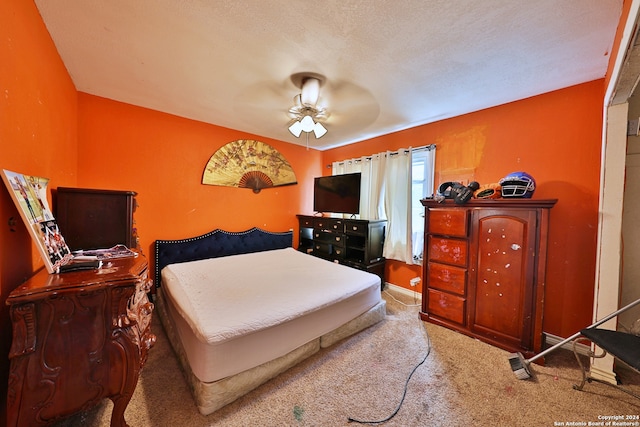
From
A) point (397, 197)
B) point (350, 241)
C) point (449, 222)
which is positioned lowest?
point (350, 241)

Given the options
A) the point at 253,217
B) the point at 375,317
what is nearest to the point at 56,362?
the point at 375,317

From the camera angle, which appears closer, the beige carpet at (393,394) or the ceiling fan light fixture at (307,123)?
the beige carpet at (393,394)

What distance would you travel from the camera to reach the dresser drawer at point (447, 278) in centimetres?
228

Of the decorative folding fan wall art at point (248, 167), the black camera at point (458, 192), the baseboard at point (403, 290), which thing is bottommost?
the baseboard at point (403, 290)

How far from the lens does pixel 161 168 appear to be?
9.37ft

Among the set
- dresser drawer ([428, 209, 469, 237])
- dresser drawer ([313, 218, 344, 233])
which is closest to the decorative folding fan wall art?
dresser drawer ([313, 218, 344, 233])

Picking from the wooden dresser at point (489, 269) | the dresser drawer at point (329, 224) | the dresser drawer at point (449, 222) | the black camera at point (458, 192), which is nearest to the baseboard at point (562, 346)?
the wooden dresser at point (489, 269)

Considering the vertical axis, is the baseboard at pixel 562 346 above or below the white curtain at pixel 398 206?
below

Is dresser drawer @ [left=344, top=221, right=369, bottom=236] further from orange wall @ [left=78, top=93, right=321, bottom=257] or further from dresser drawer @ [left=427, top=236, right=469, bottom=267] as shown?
orange wall @ [left=78, top=93, right=321, bottom=257]

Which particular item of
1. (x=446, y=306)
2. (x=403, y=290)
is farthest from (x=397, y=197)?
(x=446, y=306)

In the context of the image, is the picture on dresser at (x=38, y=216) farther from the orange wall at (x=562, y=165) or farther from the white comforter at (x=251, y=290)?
A: the orange wall at (x=562, y=165)

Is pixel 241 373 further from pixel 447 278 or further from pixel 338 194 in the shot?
pixel 338 194

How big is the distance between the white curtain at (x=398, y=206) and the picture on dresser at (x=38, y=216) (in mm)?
3327

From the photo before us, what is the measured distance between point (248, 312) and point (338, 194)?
2.58 m
